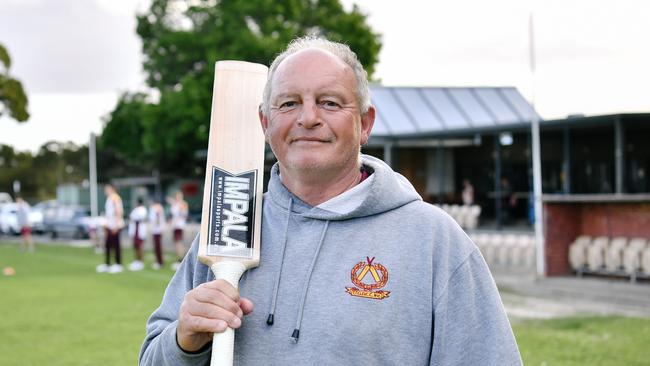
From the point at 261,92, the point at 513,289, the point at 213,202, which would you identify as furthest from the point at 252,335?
the point at 513,289

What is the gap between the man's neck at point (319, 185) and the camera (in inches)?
98.0

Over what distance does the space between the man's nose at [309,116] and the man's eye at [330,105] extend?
0.09 ft

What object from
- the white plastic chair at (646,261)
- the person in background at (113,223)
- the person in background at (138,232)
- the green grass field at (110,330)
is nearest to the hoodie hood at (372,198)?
the green grass field at (110,330)

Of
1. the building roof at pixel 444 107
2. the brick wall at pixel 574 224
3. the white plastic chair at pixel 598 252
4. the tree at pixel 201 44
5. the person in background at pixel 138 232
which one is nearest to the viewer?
the white plastic chair at pixel 598 252

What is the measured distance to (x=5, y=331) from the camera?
428 inches

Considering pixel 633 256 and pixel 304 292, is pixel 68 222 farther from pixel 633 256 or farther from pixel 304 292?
pixel 304 292

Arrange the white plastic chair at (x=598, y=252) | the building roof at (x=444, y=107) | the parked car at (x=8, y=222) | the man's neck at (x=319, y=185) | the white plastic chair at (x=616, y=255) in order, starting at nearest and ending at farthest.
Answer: the man's neck at (x=319, y=185), the white plastic chair at (x=616, y=255), the white plastic chair at (x=598, y=252), the building roof at (x=444, y=107), the parked car at (x=8, y=222)

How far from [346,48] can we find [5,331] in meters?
9.73

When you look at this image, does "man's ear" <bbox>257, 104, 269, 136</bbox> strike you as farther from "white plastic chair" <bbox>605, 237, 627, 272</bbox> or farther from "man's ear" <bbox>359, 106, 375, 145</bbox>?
"white plastic chair" <bbox>605, 237, 627, 272</bbox>

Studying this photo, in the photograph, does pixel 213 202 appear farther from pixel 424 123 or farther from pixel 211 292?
pixel 424 123

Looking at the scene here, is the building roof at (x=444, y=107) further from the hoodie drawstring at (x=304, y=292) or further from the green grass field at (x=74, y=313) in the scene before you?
the hoodie drawstring at (x=304, y=292)

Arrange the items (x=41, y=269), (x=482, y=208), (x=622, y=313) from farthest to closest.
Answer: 1. (x=482, y=208)
2. (x=41, y=269)
3. (x=622, y=313)

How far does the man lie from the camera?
225 cm

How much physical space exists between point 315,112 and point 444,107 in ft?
114
